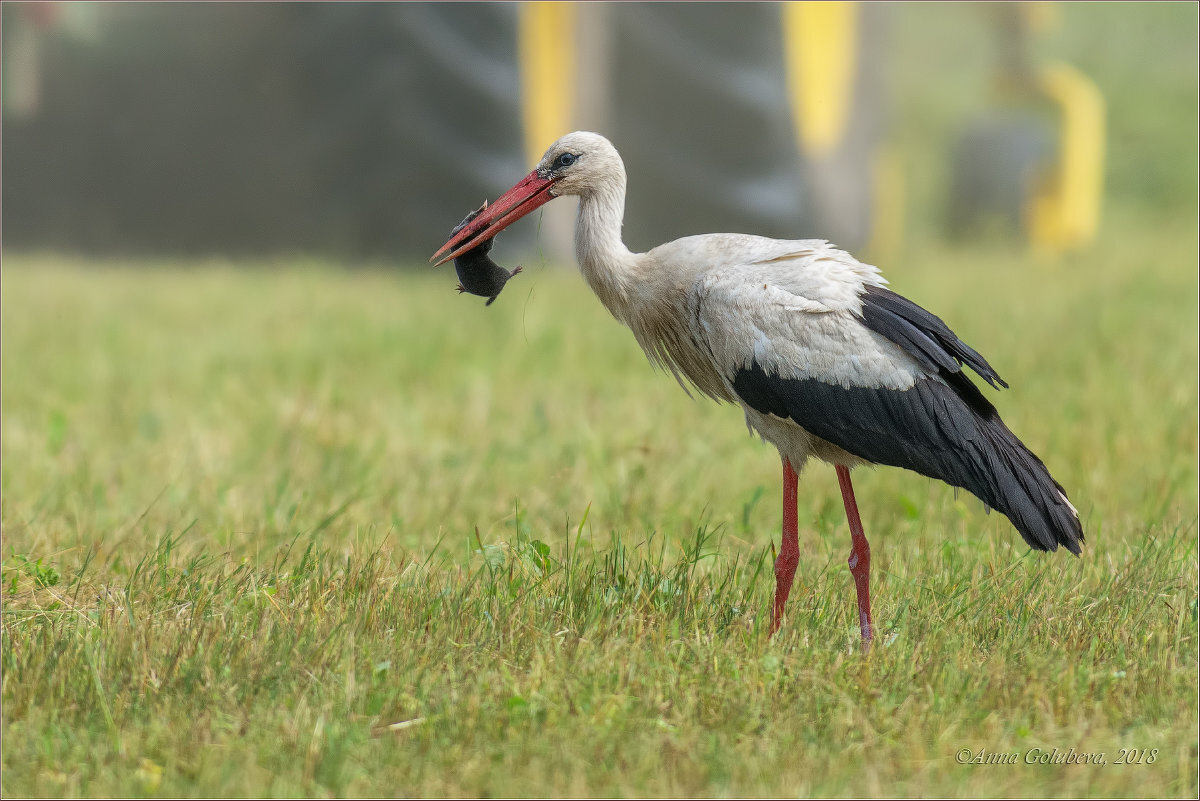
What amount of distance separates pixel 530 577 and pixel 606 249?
1011 millimetres

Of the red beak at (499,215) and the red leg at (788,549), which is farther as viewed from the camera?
the red beak at (499,215)

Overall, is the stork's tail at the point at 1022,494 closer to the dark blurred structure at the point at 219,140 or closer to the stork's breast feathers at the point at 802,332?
the stork's breast feathers at the point at 802,332

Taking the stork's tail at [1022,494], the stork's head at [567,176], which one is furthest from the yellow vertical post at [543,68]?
the stork's tail at [1022,494]

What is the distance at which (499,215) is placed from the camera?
3.87 meters

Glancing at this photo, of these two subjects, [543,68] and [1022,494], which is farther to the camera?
[543,68]

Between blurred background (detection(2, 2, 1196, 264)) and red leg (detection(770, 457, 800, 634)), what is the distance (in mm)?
5773

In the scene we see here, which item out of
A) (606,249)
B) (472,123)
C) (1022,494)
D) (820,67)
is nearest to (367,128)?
(472,123)

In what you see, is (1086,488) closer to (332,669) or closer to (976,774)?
(976,774)

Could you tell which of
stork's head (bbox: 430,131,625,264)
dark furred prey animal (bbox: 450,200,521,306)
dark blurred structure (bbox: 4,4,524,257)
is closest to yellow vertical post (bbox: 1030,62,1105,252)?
dark blurred structure (bbox: 4,4,524,257)

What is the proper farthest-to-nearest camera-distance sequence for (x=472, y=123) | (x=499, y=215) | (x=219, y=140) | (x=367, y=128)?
(x=219, y=140)
(x=367, y=128)
(x=472, y=123)
(x=499, y=215)

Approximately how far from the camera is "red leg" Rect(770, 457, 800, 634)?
3.70 meters

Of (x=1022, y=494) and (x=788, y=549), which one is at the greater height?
(x=1022, y=494)

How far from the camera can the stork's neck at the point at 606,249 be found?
386 cm

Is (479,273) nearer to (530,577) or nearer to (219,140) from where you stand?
(530,577)
